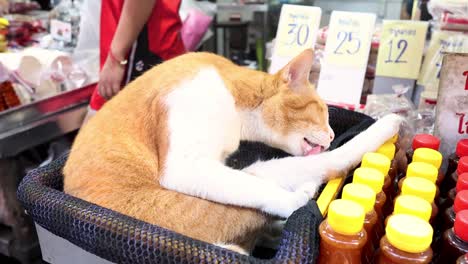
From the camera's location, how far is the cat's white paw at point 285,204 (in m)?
0.70

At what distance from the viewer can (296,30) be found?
1149 millimetres

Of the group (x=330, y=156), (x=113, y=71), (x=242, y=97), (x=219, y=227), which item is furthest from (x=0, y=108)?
Answer: (x=330, y=156)

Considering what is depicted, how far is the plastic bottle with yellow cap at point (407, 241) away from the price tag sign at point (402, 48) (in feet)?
2.34

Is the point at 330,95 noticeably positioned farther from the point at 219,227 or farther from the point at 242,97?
the point at 219,227

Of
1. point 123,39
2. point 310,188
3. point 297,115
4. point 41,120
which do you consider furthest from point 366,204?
point 41,120

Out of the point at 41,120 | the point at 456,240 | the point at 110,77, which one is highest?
the point at 456,240

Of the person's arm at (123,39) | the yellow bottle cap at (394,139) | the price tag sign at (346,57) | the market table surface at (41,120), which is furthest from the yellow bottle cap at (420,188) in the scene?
the market table surface at (41,120)

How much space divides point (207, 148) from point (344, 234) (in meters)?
0.36

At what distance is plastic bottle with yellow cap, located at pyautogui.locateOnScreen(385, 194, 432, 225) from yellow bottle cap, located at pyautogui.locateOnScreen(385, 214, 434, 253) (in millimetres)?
23

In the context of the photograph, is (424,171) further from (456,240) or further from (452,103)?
(452,103)

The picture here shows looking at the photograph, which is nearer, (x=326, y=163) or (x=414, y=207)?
(x=414, y=207)

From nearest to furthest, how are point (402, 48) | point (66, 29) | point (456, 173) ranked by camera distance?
point (456, 173) < point (402, 48) < point (66, 29)

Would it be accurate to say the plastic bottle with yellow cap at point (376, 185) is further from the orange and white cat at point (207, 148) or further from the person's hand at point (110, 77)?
the person's hand at point (110, 77)

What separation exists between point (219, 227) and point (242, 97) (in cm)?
33
